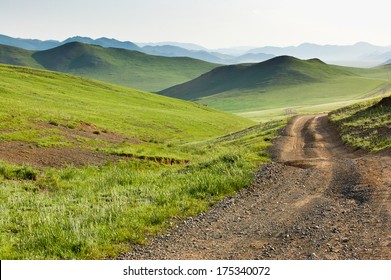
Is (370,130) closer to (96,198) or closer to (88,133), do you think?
(96,198)

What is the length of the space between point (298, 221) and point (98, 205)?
7.47 m

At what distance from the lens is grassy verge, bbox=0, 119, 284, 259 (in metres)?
11.0

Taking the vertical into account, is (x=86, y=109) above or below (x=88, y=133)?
above

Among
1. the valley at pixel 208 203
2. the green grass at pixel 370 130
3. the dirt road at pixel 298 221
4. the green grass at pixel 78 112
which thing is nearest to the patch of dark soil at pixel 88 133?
the green grass at pixel 78 112

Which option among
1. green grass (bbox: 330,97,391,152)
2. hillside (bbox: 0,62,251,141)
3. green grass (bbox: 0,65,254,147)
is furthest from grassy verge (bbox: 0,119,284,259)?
hillside (bbox: 0,62,251,141)

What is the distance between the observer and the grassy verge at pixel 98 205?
433 inches

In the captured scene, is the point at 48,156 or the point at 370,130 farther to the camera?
the point at 48,156

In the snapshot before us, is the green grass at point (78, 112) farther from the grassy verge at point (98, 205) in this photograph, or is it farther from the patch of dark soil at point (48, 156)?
the grassy verge at point (98, 205)

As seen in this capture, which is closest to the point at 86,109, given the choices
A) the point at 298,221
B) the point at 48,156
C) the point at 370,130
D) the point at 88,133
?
the point at 88,133

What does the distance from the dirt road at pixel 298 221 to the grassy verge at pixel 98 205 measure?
2.72 ft

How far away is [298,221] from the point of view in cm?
1258

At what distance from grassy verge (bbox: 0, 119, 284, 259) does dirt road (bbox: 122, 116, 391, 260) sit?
83 centimetres

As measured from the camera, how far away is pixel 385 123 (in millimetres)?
31312
